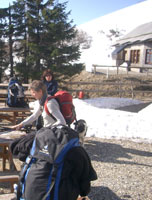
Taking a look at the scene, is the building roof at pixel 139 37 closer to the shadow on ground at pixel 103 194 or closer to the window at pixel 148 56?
the window at pixel 148 56

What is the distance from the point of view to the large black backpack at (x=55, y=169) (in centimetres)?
202

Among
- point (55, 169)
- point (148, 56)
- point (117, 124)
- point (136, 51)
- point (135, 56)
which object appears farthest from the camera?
point (135, 56)

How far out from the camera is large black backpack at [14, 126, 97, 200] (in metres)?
2.02

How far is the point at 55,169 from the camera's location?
2016 mm

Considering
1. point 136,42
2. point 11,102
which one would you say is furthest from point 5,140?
point 136,42

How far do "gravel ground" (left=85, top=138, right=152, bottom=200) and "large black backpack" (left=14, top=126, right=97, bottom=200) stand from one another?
64.8 inches

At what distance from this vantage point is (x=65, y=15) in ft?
56.6

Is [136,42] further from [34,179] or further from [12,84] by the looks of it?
[34,179]

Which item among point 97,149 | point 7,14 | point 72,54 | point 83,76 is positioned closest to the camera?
point 97,149

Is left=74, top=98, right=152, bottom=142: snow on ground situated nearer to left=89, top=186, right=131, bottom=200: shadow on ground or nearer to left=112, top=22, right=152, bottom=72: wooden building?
left=89, top=186, right=131, bottom=200: shadow on ground

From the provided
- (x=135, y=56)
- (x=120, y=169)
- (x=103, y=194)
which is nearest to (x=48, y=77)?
(x=120, y=169)

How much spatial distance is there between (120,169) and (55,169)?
2.90 metres

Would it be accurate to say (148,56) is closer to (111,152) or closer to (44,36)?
(44,36)

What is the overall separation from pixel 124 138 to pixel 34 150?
16.4 ft
